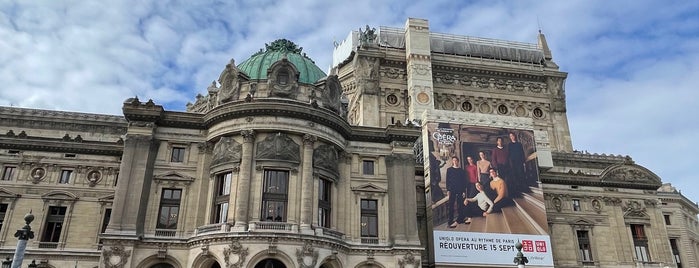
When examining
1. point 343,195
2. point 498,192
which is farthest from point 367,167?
point 498,192

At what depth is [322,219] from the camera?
37719 mm

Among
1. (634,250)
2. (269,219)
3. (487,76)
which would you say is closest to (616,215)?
(634,250)

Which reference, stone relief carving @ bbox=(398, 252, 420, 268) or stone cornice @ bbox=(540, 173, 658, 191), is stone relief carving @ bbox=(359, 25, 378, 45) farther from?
stone relief carving @ bbox=(398, 252, 420, 268)

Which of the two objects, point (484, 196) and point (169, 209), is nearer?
point (169, 209)

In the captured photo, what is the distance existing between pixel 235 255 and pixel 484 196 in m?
22.3

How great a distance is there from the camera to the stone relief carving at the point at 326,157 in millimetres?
38094

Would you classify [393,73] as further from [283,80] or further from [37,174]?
[37,174]

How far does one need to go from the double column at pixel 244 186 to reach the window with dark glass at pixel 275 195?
1.15 metres

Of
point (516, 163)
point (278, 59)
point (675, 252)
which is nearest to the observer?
point (278, 59)

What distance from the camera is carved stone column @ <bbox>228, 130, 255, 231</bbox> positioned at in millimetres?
34688

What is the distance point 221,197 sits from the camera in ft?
122

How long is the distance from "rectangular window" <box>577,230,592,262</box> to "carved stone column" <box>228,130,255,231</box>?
3173cm

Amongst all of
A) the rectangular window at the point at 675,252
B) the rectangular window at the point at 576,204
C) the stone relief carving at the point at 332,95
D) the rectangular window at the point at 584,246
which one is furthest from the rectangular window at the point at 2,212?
the rectangular window at the point at 675,252

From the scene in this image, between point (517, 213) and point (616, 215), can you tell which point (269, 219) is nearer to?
point (517, 213)
